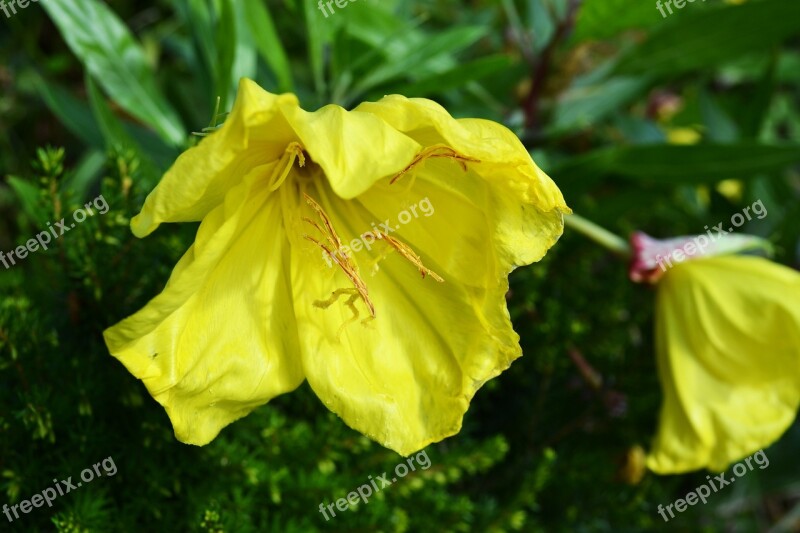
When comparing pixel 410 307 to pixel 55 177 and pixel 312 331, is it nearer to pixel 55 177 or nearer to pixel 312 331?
pixel 312 331

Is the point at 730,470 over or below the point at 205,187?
A: below

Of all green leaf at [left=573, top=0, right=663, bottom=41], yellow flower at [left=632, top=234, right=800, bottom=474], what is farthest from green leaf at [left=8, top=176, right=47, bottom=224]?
green leaf at [left=573, top=0, right=663, bottom=41]

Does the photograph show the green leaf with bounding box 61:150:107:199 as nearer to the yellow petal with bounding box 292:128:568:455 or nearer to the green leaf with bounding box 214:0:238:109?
the green leaf with bounding box 214:0:238:109

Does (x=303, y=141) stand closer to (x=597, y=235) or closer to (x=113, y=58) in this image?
(x=597, y=235)

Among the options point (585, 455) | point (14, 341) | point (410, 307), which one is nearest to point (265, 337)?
point (410, 307)

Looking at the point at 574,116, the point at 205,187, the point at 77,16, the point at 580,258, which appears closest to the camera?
the point at 205,187

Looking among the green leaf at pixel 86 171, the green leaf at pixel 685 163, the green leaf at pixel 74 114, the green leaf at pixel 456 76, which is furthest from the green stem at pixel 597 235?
the green leaf at pixel 86 171

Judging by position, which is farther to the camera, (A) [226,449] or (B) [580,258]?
(B) [580,258]
